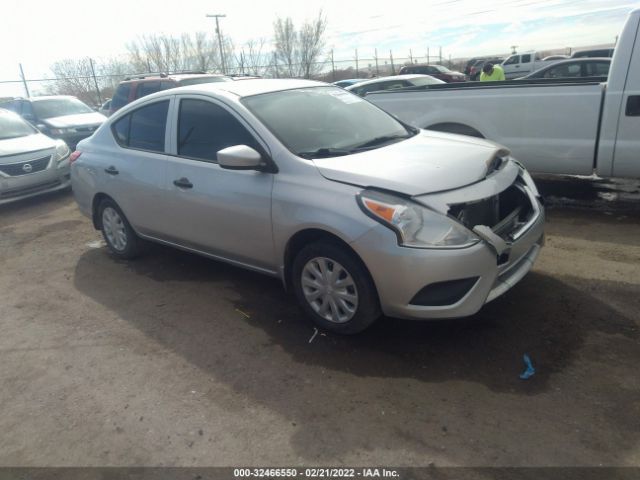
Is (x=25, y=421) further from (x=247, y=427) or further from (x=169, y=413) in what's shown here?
(x=247, y=427)

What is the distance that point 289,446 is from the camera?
9.05ft

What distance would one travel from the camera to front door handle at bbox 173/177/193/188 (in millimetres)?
4404

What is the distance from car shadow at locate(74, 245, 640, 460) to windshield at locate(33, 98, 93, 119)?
9.54 m

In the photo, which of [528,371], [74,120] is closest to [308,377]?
[528,371]

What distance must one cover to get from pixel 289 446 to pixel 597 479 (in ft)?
4.81

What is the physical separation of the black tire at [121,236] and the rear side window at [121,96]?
6998 mm

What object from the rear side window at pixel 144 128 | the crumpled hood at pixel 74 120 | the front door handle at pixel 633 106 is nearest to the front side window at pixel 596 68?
A: the front door handle at pixel 633 106

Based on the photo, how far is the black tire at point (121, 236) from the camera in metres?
5.43

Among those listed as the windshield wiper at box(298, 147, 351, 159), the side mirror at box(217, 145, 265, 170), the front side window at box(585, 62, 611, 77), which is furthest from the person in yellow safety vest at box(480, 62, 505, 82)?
the side mirror at box(217, 145, 265, 170)

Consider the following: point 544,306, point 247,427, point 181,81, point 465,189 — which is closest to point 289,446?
point 247,427

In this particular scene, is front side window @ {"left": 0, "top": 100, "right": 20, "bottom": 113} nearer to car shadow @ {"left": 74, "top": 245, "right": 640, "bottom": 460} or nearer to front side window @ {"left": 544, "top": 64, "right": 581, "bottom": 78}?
car shadow @ {"left": 74, "top": 245, "right": 640, "bottom": 460}

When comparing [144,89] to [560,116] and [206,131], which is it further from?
[560,116]

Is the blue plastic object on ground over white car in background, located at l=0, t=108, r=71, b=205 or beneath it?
beneath

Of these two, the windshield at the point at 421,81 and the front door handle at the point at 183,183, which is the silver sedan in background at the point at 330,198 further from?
the windshield at the point at 421,81
